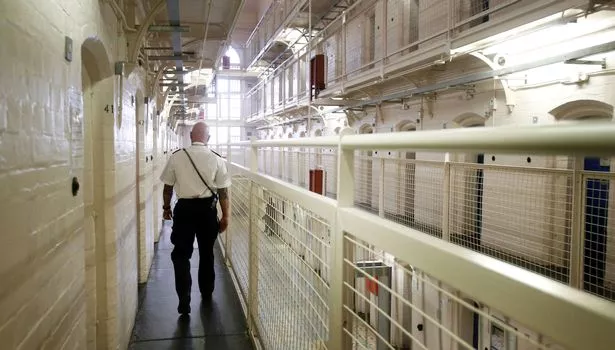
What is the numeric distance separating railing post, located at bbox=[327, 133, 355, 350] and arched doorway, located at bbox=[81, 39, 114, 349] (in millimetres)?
2053

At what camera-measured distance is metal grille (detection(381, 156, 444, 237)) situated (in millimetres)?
5746

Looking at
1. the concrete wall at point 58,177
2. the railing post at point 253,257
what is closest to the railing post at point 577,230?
the railing post at point 253,257

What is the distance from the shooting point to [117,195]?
3305 millimetres

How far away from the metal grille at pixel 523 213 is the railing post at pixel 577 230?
0.37 metres

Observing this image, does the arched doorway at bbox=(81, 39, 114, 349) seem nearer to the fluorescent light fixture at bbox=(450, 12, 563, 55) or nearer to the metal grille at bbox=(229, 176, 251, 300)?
the metal grille at bbox=(229, 176, 251, 300)

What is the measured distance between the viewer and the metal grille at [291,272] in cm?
189

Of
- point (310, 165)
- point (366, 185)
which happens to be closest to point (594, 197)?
point (366, 185)

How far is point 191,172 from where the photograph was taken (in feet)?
13.8

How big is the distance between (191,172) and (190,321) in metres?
1.36

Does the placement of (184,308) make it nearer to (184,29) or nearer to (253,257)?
(253,257)

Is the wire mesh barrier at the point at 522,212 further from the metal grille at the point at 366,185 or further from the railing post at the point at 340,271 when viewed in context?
the railing post at the point at 340,271

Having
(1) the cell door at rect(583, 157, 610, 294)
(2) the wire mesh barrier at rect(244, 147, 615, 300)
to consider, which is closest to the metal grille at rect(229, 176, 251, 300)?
(2) the wire mesh barrier at rect(244, 147, 615, 300)

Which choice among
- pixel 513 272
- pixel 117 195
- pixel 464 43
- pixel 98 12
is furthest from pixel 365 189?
pixel 513 272

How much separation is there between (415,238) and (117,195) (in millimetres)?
2792
